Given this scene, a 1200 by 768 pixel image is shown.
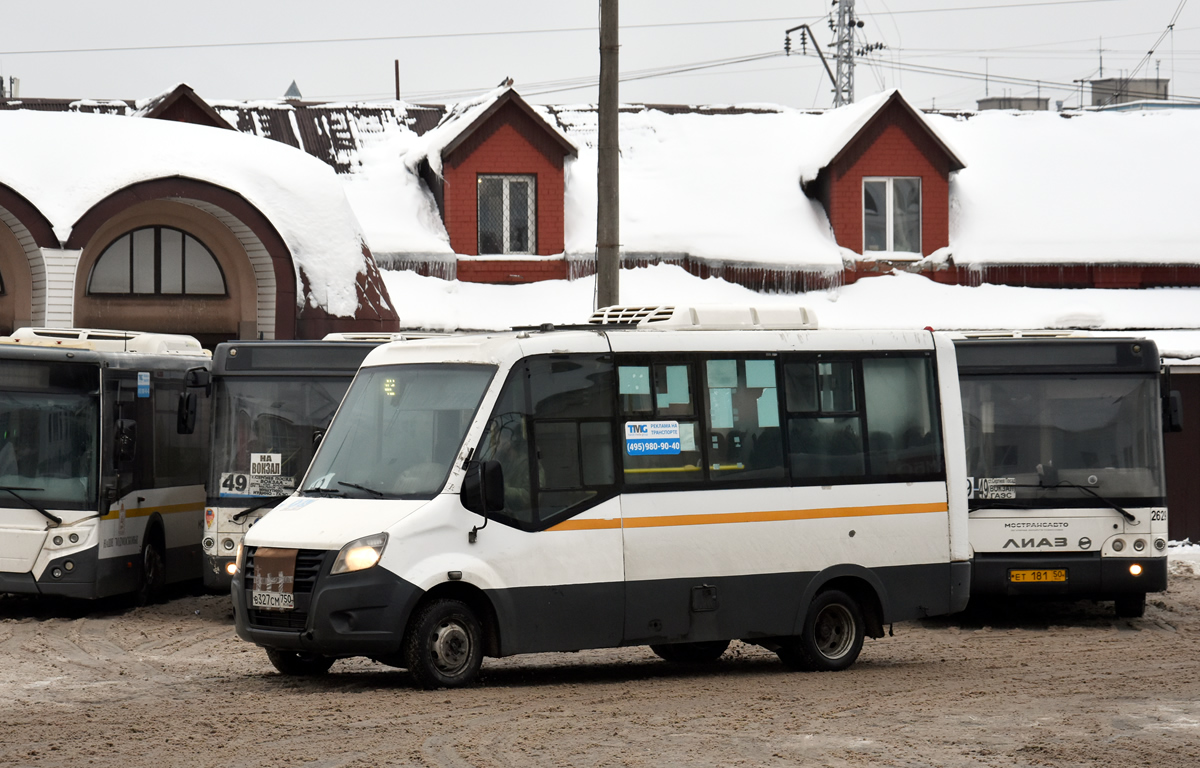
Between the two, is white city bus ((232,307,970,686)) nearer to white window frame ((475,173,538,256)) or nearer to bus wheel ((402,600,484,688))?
bus wheel ((402,600,484,688))

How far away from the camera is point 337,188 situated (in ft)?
78.8

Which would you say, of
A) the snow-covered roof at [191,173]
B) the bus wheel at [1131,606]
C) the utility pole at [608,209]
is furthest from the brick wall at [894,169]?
the bus wheel at [1131,606]

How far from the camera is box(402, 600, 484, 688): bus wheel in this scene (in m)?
10.3

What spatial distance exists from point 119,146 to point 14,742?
49.5 ft

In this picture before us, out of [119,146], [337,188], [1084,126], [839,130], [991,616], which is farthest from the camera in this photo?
[1084,126]

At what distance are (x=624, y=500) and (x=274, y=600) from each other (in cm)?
249

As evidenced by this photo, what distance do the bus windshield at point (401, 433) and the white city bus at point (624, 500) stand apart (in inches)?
0.6

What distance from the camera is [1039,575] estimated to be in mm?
15547

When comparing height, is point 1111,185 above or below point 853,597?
above

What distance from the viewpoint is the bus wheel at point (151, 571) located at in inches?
653

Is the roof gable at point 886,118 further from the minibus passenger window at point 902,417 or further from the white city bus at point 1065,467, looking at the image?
the minibus passenger window at point 902,417

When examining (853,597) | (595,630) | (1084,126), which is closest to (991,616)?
(853,597)

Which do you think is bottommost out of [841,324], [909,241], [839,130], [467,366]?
[467,366]

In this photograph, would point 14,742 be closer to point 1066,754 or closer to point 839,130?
point 1066,754
